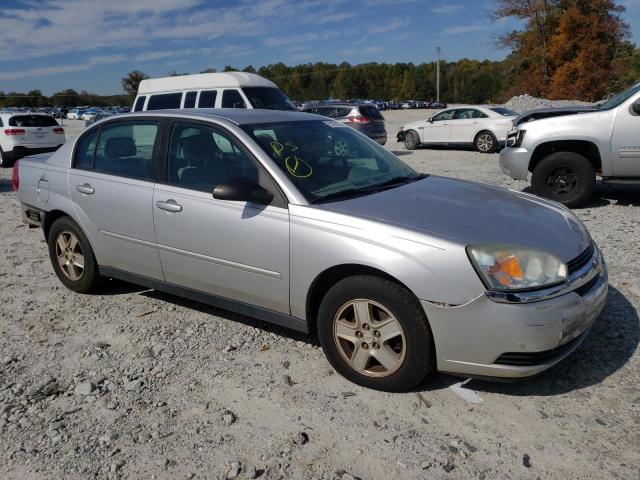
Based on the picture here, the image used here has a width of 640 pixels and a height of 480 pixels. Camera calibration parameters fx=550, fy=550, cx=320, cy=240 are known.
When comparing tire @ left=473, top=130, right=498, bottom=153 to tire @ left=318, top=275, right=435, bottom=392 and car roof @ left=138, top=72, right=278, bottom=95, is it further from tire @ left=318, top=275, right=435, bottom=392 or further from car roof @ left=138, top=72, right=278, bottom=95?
tire @ left=318, top=275, right=435, bottom=392

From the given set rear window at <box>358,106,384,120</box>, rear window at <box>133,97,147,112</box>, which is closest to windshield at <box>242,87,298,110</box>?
rear window at <box>133,97,147,112</box>

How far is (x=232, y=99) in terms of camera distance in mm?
12258

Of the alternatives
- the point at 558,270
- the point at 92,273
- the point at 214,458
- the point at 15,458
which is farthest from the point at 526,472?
the point at 92,273

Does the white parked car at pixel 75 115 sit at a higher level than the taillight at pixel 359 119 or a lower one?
lower

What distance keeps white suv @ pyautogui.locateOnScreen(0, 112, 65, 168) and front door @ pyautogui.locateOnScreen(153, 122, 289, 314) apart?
1343cm

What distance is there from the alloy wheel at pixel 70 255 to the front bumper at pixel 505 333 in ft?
10.6

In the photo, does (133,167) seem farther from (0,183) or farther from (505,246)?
(0,183)

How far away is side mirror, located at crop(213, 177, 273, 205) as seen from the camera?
333cm

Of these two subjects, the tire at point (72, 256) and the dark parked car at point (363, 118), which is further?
the dark parked car at point (363, 118)

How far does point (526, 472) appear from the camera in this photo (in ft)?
8.16

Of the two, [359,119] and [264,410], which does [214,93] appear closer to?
[359,119]

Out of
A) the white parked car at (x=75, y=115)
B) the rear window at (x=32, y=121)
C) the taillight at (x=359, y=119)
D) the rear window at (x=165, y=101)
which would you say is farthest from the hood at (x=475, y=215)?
the white parked car at (x=75, y=115)

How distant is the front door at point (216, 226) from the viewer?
11.2 ft

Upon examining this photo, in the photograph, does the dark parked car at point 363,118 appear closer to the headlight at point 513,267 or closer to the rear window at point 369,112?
the rear window at point 369,112
